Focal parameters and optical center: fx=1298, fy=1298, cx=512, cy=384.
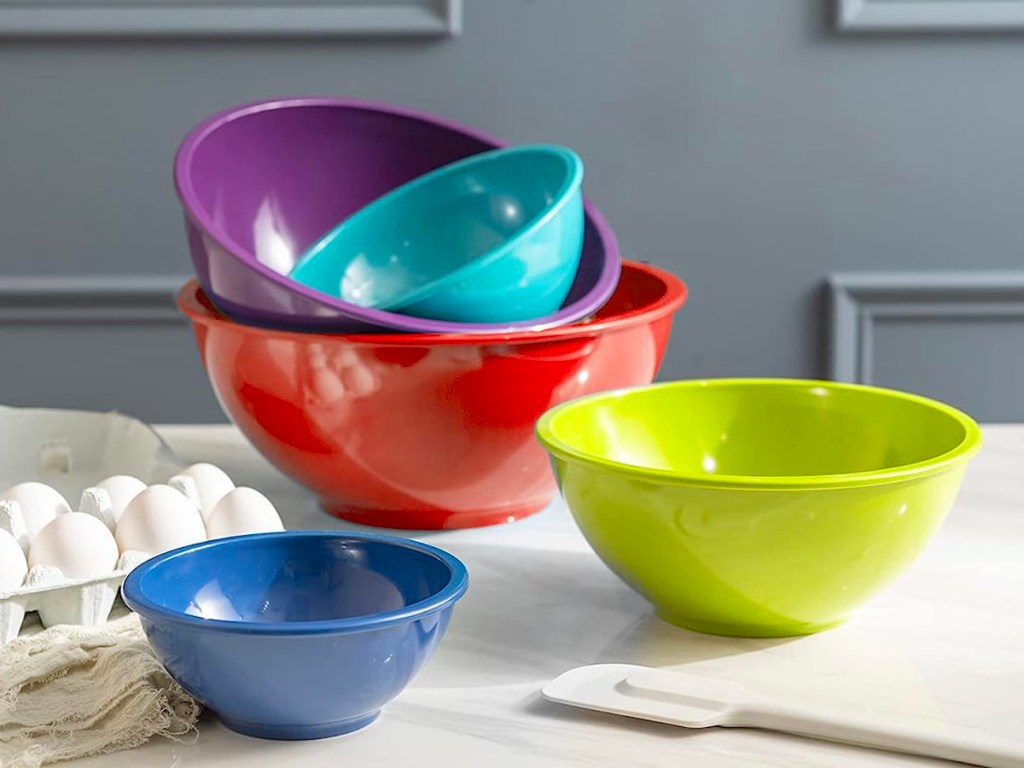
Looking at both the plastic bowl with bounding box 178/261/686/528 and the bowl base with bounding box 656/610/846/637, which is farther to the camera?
the plastic bowl with bounding box 178/261/686/528

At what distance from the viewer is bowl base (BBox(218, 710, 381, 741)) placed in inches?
21.1

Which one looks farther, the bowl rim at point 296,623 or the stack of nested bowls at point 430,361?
the stack of nested bowls at point 430,361

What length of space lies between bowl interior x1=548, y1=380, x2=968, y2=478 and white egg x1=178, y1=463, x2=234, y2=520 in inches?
8.3

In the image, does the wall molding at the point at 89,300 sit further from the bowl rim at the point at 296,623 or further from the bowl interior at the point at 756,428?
the bowl rim at the point at 296,623

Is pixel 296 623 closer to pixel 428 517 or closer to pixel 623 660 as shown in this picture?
pixel 623 660

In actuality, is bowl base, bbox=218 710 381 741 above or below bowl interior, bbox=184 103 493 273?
below

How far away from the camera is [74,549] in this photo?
2.15ft

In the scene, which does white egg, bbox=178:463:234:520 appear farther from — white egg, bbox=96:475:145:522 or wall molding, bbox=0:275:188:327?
wall molding, bbox=0:275:188:327

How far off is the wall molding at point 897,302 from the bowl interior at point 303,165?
1.15 metres

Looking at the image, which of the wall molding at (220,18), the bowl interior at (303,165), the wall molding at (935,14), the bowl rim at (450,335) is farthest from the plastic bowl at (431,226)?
the wall molding at (935,14)

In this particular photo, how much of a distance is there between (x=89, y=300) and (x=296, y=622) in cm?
173

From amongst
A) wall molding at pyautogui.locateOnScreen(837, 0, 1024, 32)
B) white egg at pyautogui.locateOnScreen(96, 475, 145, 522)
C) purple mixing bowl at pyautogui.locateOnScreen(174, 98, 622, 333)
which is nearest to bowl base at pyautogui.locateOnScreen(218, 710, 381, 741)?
white egg at pyautogui.locateOnScreen(96, 475, 145, 522)

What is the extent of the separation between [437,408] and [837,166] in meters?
1.49

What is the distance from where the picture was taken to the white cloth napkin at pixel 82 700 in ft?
1.73
